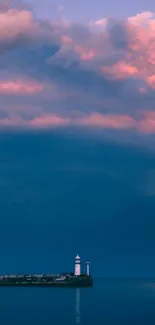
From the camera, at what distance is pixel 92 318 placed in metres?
84.5

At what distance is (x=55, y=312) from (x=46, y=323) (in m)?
17.8

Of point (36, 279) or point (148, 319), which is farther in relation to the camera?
point (36, 279)

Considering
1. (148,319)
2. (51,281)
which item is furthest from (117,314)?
(51,281)

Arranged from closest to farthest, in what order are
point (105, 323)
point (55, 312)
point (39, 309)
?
point (105, 323), point (55, 312), point (39, 309)

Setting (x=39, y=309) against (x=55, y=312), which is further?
(x=39, y=309)

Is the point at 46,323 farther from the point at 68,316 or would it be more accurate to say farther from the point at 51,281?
the point at 51,281

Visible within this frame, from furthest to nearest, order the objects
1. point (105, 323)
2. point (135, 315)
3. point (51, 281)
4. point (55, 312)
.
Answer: point (51, 281) → point (55, 312) → point (135, 315) → point (105, 323)

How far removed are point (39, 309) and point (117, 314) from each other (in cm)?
1775

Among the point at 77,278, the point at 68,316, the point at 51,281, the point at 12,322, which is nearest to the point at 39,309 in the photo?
the point at 68,316

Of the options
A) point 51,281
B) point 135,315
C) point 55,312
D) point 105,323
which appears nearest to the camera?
point 105,323

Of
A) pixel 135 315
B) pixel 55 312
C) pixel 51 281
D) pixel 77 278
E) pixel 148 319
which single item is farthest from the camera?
pixel 51 281

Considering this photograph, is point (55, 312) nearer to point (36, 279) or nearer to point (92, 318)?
point (92, 318)

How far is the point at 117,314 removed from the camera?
9031 cm

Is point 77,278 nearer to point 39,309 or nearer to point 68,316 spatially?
point 39,309
